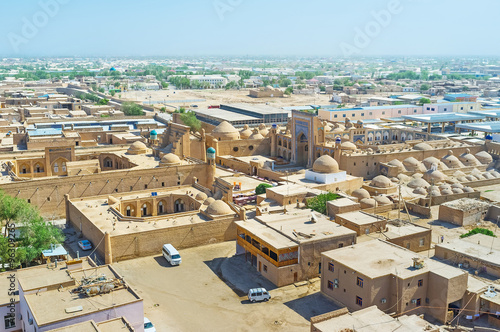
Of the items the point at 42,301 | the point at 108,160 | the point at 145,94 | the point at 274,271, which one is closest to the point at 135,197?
the point at 108,160

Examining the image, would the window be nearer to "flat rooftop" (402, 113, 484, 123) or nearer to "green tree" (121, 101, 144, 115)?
"flat rooftop" (402, 113, 484, 123)

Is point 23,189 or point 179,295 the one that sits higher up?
point 23,189

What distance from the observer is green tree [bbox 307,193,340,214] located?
124ft

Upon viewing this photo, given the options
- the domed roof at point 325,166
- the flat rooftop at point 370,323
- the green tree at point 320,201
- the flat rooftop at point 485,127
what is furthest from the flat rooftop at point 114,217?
the flat rooftop at point 485,127

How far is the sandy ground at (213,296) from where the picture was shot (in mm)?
25188

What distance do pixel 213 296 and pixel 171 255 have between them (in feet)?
17.0

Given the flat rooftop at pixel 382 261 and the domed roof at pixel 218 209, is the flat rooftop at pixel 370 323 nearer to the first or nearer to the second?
the flat rooftop at pixel 382 261

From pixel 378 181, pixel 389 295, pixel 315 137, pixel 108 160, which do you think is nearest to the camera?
pixel 389 295

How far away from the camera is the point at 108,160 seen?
5197 cm

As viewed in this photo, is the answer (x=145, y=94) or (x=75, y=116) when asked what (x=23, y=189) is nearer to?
(x=75, y=116)

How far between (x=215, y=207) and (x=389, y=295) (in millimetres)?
14768

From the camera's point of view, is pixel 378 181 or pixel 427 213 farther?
pixel 378 181

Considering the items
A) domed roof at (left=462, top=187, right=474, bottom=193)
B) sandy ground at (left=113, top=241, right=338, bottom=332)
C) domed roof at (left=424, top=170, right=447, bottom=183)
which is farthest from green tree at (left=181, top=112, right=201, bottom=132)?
sandy ground at (left=113, top=241, right=338, bottom=332)

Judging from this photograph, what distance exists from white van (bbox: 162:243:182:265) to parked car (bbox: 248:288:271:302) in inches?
254
